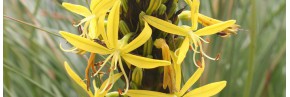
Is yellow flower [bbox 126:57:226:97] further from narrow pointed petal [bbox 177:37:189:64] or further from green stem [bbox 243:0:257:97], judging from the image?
green stem [bbox 243:0:257:97]

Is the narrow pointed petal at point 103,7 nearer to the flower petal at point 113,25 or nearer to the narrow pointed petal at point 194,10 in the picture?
the flower petal at point 113,25

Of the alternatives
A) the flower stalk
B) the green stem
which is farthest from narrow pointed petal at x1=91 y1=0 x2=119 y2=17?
the green stem

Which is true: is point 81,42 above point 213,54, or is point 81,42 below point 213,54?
below

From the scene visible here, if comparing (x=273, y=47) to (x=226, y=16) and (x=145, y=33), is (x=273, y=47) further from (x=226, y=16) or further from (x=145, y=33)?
(x=145, y=33)

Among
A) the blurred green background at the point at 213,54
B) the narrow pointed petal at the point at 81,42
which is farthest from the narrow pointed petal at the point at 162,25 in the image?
the blurred green background at the point at 213,54

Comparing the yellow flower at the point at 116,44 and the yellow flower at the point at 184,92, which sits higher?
the yellow flower at the point at 116,44

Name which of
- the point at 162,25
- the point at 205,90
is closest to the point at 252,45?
the point at 205,90

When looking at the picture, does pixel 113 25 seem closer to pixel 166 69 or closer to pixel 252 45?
pixel 166 69

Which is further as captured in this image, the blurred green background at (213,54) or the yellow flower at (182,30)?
the blurred green background at (213,54)
